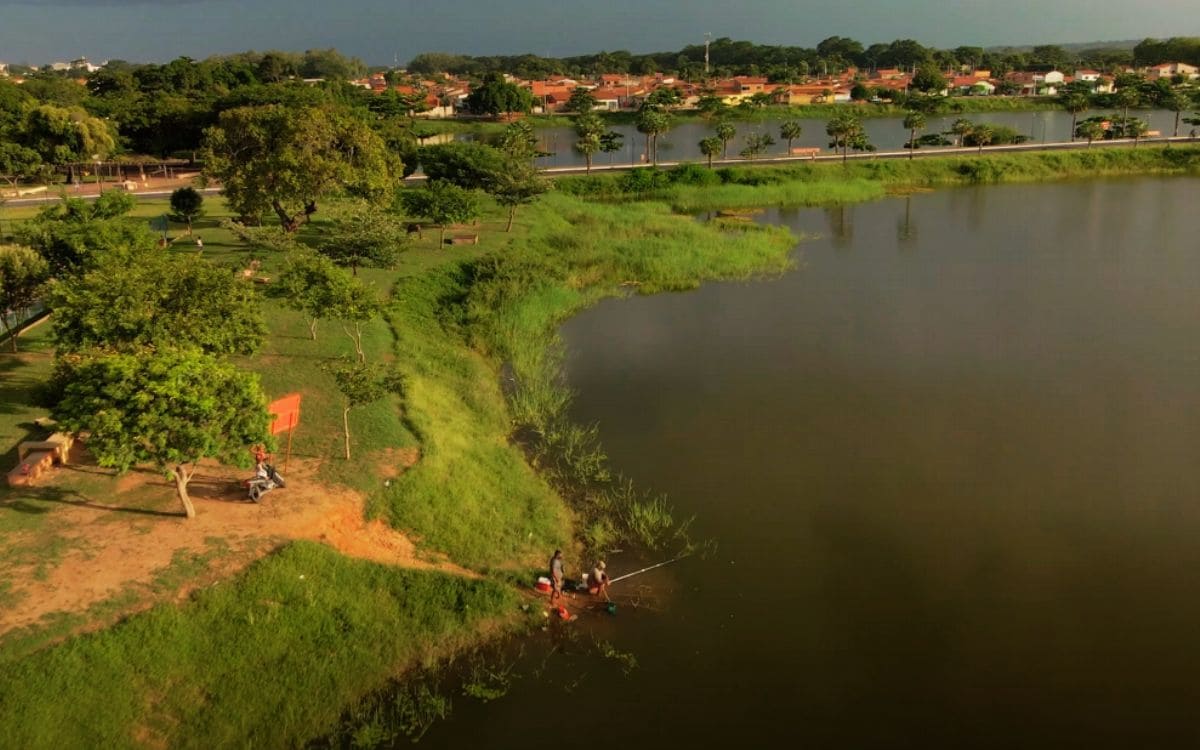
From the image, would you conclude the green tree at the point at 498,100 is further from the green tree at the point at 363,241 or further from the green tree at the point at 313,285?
the green tree at the point at 313,285

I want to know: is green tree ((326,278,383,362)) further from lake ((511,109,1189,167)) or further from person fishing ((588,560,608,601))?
lake ((511,109,1189,167))

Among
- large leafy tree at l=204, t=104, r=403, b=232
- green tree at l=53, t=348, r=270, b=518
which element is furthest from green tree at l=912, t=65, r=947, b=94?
green tree at l=53, t=348, r=270, b=518

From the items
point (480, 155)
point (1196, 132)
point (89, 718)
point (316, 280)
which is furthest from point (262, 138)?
point (1196, 132)

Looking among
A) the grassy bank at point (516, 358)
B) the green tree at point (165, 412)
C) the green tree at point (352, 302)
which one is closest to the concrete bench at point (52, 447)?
the green tree at point (165, 412)

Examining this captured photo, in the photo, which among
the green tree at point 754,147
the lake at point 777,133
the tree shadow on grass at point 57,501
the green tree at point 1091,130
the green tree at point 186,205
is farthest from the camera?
the lake at point 777,133

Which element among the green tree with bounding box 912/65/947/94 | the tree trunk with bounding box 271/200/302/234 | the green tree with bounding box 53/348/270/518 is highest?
the green tree with bounding box 912/65/947/94
